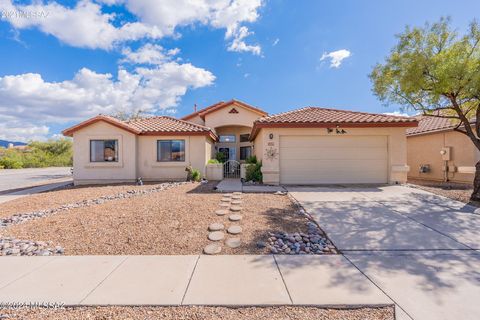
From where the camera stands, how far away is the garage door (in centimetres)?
1202

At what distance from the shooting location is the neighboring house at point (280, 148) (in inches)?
466

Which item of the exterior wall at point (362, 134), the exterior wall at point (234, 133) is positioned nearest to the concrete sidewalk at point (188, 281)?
the exterior wall at point (362, 134)

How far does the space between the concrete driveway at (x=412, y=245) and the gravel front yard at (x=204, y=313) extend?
460 mm

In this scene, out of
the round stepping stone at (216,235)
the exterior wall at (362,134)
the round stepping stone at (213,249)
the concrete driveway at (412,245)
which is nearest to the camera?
the concrete driveway at (412,245)

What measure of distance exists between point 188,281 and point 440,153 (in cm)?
1714

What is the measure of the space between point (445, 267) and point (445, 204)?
5353mm

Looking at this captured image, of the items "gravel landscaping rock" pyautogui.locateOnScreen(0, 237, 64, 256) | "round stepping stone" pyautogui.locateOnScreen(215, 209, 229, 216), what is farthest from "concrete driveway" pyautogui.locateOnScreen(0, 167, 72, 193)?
"round stepping stone" pyautogui.locateOnScreen(215, 209, 229, 216)

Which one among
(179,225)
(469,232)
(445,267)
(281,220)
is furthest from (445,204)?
(179,225)

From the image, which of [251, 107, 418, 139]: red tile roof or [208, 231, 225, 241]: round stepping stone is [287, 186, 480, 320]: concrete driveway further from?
[251, 107, 418, 139]: red tile roof

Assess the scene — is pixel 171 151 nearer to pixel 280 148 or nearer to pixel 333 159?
pixel 280 148

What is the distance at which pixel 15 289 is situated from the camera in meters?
3.37

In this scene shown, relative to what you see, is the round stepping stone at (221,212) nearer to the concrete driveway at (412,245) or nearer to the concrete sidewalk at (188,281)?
the concrete sidewalk at (188,281)

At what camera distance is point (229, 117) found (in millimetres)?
20969

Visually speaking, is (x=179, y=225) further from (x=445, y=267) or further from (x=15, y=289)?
(x=445, y=267)
